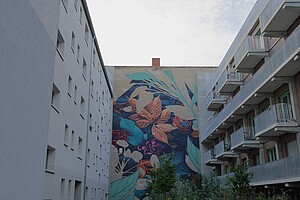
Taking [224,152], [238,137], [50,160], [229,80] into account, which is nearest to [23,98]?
[50,160]

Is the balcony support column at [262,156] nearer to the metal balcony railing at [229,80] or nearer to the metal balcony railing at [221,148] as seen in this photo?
the metal balcony railing at [221,148]


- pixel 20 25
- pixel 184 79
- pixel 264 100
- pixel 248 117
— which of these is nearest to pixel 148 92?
pixel 184 79

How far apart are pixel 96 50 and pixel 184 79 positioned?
13.4 metres

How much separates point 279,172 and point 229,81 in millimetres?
9474

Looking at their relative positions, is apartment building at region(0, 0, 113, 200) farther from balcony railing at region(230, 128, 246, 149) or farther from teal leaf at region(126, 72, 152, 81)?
balcony railing at region(230, 128, 246, 149)

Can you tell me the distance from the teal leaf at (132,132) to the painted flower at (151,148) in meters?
0.70

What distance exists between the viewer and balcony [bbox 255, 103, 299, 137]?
1609cm

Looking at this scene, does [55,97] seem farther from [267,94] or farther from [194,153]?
[194,153]

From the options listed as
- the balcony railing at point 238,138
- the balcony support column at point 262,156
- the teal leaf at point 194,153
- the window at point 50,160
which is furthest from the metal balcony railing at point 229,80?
the window at point 50,160

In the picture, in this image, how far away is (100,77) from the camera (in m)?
29.5

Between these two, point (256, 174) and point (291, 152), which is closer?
point (291, 152)

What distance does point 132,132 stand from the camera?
35.1 metres

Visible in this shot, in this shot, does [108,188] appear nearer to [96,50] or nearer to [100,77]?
[100,77]

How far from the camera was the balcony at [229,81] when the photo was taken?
24.0m
